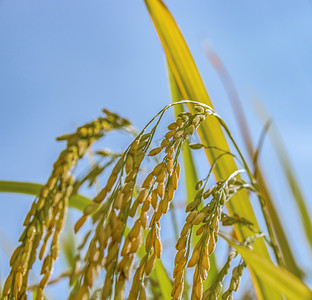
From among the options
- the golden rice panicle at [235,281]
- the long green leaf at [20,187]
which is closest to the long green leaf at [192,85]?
the golden rice panicle at [235,281]

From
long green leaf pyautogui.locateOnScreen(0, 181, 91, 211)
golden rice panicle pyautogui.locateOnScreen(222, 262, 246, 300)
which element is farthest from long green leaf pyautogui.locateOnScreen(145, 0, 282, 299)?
long green leaf pyautogui.locateOnScreen(0, 181, 91, 211)

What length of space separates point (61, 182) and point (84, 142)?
11cm

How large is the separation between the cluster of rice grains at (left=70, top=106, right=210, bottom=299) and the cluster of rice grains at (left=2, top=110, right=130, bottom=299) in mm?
146

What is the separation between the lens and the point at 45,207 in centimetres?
66

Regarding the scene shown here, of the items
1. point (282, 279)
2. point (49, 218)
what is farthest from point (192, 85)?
point (282, 279)

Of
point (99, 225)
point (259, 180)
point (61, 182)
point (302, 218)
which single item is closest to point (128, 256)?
point (99, 225)

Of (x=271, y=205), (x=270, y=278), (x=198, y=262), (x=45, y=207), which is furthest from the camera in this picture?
(x=271, y=205)

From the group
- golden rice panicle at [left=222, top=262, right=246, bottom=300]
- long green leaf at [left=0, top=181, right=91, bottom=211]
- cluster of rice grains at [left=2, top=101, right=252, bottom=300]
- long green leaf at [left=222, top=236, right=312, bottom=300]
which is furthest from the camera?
long green leaf at [left=0, top=181, right=91, bottom=211]

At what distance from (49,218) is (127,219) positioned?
0.25m

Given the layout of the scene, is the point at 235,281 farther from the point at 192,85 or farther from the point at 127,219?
the point at 192,85

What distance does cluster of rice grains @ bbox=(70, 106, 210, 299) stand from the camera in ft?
1.43

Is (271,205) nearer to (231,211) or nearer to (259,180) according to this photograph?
(259,180)

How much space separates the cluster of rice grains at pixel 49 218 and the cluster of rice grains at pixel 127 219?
0.15m

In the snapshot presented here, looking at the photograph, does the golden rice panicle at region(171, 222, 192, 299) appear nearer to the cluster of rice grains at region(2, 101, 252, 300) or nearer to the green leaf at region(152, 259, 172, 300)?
the cluster of rice grains at region(2, 101, 252, 300)
